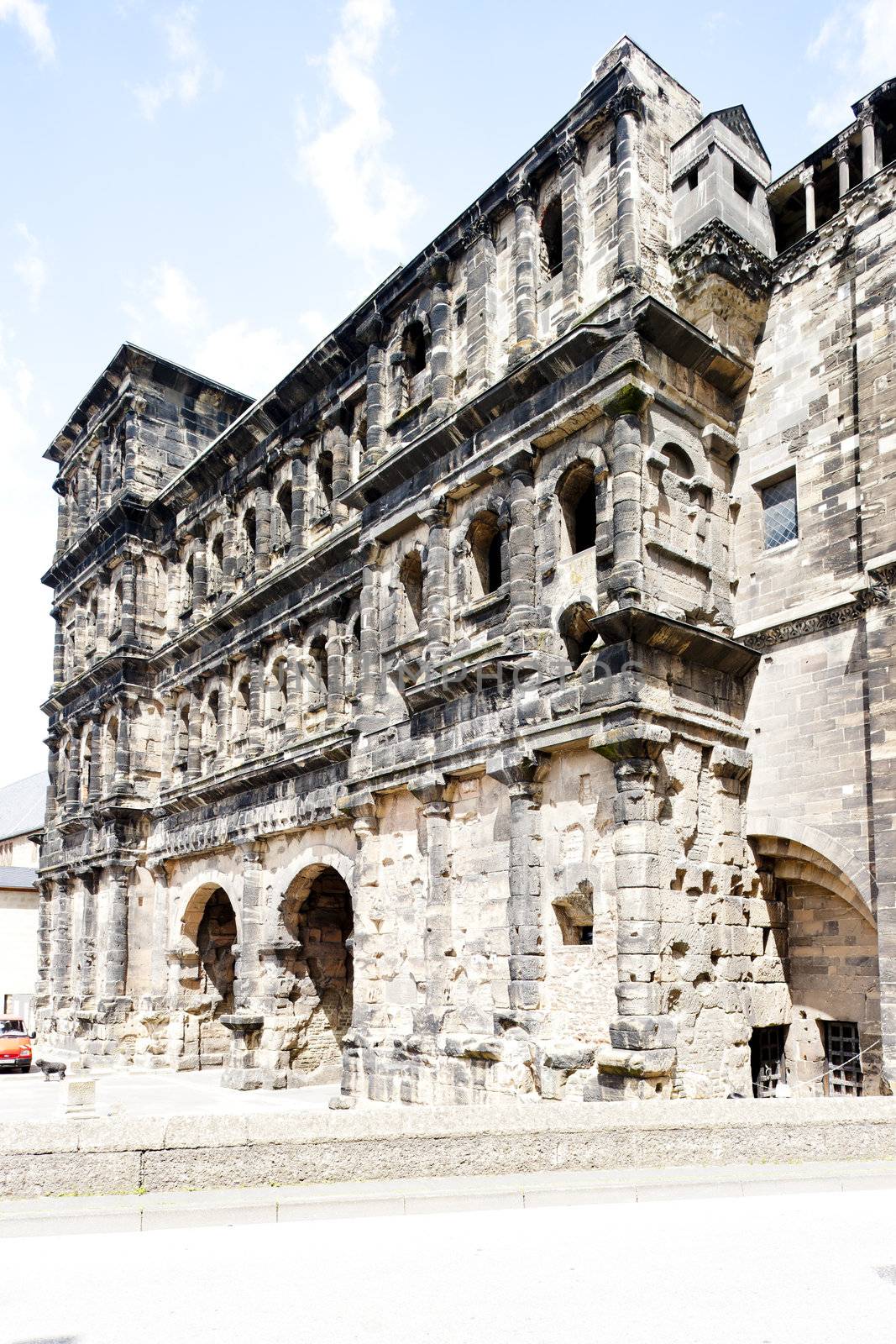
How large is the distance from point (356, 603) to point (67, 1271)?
14.7 metres

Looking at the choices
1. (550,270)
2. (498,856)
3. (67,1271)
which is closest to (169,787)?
(498,856)

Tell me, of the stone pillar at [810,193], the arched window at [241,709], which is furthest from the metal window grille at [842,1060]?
the arched window at [241,709]

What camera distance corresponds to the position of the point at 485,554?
1630 centimetres

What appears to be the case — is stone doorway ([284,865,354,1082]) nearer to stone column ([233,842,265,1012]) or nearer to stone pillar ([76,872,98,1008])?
stone column ([233,842,265,1012])

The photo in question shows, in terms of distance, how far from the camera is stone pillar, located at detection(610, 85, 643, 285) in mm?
13992

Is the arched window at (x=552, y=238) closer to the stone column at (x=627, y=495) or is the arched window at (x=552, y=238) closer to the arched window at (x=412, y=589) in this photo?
the stone column at (x=627, y=495)

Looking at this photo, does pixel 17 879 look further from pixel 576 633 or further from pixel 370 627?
pixel 576 633

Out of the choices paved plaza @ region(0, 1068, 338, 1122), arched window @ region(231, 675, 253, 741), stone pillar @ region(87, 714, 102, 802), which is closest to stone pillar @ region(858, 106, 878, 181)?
paved plaza @ region(0, 1068, 338, 1122)

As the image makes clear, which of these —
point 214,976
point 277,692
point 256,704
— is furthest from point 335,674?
point 214,976

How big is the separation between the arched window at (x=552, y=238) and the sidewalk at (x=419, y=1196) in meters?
12.2

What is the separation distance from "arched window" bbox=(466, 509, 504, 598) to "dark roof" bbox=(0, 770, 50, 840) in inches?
1637

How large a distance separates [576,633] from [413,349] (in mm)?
6801

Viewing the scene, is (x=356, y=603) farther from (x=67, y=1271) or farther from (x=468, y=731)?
(x=67, y=1271)

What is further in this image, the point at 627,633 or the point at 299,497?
the point at 299,497
